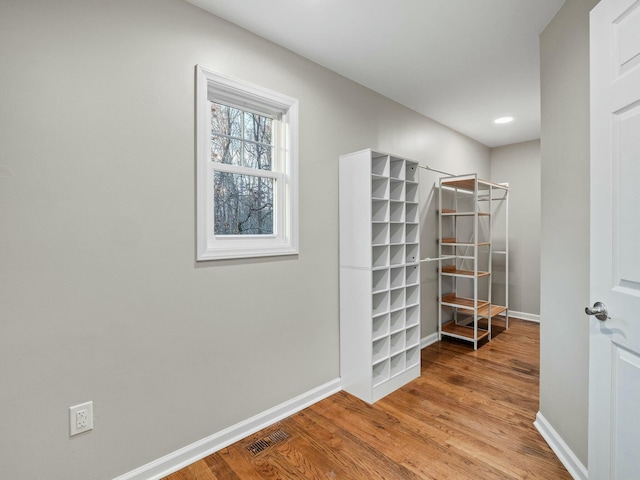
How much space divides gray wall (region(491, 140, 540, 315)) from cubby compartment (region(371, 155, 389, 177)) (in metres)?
3.07

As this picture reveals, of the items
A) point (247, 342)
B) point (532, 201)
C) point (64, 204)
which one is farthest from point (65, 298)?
point (532, 201)

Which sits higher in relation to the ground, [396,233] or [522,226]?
[522,226]

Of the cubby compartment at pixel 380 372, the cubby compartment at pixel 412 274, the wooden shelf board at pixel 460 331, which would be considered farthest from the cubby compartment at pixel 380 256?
the wooden shelf board at pixel 460 331

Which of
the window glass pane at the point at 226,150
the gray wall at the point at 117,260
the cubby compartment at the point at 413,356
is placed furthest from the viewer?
the cubby compartment at the point at 413,356

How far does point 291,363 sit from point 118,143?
5.79 feet

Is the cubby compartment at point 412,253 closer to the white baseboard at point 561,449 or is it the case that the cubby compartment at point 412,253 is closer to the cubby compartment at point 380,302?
the cubby compartment at point 380,302

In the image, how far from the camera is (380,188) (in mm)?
2738

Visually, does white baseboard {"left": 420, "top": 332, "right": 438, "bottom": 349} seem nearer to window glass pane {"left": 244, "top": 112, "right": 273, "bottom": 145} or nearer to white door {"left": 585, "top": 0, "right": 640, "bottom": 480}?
white door {"left": 585, "top": 0, "right": 640, "bottom": 480}

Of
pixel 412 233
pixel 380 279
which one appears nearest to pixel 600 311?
pixel 380 279

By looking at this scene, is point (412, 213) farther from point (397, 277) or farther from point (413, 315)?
point (413, 315)

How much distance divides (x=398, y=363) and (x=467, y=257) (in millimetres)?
1614

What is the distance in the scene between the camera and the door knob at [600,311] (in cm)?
121

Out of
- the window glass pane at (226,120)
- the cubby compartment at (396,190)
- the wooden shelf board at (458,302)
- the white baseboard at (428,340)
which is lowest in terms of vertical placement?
the white baseboard at (428,340)

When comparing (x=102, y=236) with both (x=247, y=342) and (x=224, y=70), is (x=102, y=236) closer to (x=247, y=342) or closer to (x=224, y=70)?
(x=247, y=342)
